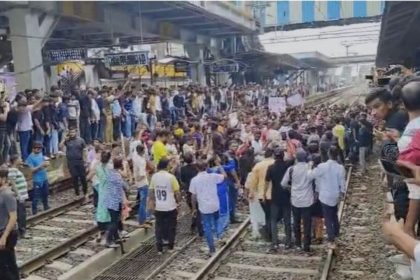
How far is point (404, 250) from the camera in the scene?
7.73ft

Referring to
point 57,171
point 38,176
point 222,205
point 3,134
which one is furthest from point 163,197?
point 57,171

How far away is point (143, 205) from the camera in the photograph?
10.8 meters

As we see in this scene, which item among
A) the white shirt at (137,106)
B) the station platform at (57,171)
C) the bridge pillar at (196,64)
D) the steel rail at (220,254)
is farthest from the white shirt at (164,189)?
the bridge pillar at (196,64)

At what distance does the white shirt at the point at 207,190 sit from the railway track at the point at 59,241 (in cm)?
199

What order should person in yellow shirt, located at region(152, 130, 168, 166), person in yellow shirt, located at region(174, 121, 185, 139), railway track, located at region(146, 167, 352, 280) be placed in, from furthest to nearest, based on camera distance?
person in yellow shirt, located at region(174, 121, 185, 139)
person in yellow shirt, located at region(152, 130, 168, 166)
railway track, located at region(146, 167, 352, 280)

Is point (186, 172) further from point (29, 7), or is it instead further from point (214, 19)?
point (214, 19)

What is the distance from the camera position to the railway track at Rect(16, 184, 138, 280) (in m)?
8.70

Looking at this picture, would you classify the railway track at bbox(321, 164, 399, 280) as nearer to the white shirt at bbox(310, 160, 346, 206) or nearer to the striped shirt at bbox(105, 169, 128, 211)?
the white shirt at bbox(310, 160, 346, 206)

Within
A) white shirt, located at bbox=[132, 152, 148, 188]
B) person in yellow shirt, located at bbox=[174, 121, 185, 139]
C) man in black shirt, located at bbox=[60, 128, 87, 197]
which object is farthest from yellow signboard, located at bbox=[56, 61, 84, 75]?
white shirt, located at bbox=[132, 152, 148, 188]

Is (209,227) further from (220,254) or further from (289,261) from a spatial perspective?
(289,261)

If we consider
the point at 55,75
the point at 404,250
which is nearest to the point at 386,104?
the point at 404,250

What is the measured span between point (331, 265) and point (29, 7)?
12.6 meters

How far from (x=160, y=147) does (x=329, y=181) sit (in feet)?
12.3

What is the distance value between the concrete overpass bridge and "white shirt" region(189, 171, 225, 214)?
9791 mm
